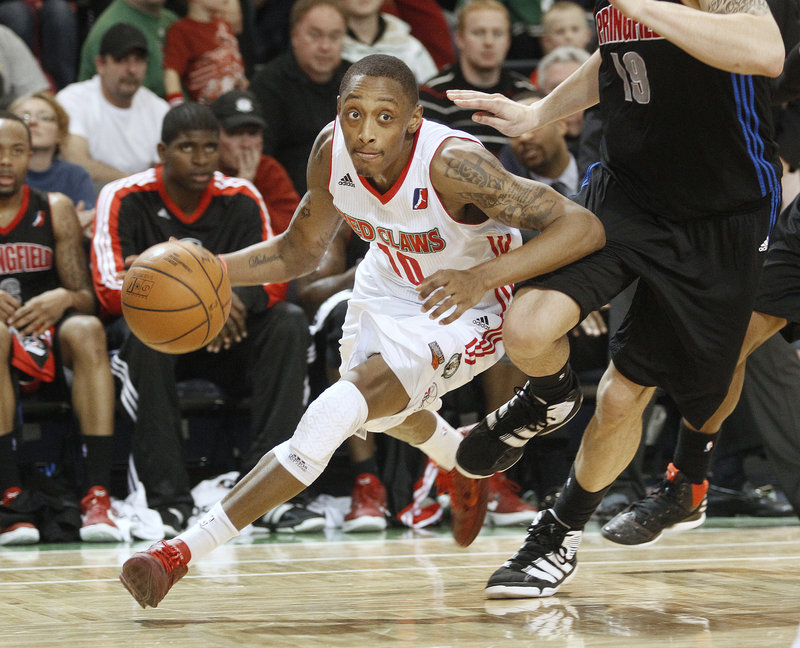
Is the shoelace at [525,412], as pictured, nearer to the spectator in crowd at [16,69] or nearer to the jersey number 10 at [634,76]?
the jersey number 10 at [634,76]

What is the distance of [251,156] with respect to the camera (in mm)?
6633

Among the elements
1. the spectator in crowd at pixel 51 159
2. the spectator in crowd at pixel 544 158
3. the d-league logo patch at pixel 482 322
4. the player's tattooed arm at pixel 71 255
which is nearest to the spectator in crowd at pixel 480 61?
the spectator in crowd at pixel 544 158

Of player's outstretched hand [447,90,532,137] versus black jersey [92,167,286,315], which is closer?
player's outstretched hand [447,90,532,137]

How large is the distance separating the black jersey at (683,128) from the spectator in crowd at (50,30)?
5.17 meters

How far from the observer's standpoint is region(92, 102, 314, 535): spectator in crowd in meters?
5.45

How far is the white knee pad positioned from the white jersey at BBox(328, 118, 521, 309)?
65cm

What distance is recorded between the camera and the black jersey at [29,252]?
5664 millimetres

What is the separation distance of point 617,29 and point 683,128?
0.37 m

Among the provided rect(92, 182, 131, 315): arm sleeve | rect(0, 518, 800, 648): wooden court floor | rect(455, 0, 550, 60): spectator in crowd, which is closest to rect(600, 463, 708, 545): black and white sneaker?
rect(0, 518, 800, 648): wooden court floor

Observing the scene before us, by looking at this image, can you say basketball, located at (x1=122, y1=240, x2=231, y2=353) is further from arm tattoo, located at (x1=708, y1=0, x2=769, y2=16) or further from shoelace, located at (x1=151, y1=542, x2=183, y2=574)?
arm tattoo, located at (x1=708, y1=0, x2=769, y2=16)

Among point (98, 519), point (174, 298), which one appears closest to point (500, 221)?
point (174, 298)

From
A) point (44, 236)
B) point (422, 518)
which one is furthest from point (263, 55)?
point (422, 518)

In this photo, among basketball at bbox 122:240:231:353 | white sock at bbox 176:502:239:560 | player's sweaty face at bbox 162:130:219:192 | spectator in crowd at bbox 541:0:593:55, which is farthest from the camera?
spectator in crowd at bbox 541:0:593:55

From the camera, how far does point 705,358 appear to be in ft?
11.8
